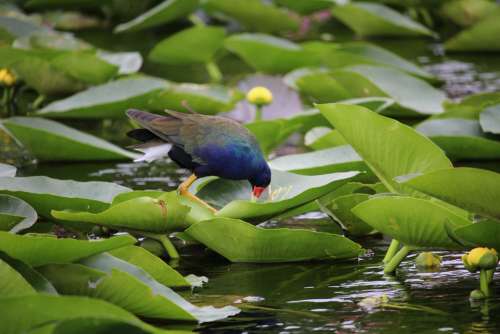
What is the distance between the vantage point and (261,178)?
3000 mm

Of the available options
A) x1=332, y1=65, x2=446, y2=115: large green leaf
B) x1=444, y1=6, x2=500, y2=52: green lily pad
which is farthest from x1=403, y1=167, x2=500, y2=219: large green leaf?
x1=444, y1=6, x2=500, y2=52: green lily pad

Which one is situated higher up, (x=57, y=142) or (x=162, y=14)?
(x=162, y=14)

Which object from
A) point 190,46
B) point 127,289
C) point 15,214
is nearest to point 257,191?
point 15,214

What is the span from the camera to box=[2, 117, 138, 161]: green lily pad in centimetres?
372

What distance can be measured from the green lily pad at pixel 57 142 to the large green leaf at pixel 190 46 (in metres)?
1.18

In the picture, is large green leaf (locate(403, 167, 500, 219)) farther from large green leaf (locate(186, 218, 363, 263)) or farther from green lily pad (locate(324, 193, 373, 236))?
green lily pad (locate(324, 193, 373, 236))

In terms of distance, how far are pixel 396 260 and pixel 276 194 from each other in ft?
1.33

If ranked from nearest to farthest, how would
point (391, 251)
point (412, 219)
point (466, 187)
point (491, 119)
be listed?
point (466, 187)
point (412, 219)
point (391, 251)
point (491, 119)

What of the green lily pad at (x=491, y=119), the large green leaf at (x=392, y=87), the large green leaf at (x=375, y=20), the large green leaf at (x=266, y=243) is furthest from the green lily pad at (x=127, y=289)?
the large green leaf at (x=375, y=20)

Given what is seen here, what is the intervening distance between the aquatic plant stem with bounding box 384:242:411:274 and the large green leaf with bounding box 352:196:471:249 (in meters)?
0.04

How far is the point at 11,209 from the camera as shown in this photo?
2633mm

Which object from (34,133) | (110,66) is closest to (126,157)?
(34,133)

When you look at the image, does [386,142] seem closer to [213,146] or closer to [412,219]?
[412,219]

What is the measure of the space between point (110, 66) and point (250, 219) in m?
1.83
